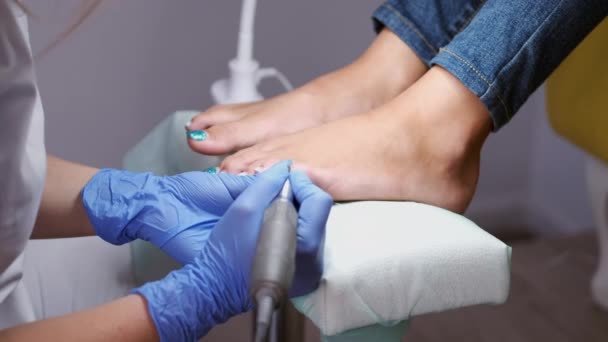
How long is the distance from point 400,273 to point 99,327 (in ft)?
0.97

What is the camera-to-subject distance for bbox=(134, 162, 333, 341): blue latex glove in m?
0.74

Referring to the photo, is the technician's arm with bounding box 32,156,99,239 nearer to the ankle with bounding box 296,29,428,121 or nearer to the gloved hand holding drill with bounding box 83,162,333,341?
the gloved hand holding drill with bounding box 83,162,333,341

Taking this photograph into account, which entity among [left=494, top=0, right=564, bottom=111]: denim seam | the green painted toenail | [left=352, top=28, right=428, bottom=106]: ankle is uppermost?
[left=494, top=0, right=564, bottom=111]: denim seam

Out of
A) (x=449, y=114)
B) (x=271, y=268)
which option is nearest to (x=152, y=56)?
(x=449, y=114)

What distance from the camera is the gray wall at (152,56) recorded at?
1620 mm

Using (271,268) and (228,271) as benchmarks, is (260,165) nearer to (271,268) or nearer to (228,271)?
(228,271)

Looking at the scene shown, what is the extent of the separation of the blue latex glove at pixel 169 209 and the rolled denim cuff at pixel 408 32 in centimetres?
40

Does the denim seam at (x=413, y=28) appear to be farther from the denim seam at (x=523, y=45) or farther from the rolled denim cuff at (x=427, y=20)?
the denim seam at (x=523, y=45)

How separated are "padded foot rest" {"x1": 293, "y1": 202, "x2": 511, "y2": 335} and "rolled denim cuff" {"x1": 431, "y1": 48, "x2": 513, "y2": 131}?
200 mm

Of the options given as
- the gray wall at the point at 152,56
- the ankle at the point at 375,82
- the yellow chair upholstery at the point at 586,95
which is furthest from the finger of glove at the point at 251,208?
the gray wall at the point at 152,56

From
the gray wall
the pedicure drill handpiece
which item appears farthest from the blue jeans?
the gray wall

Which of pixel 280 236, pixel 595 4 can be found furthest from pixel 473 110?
pixel 280 236

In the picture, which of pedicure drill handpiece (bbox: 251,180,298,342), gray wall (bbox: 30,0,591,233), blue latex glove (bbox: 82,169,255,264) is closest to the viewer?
pedicure drill handpiece (bbox: 251,180,298,342)

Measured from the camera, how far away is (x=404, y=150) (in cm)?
100
